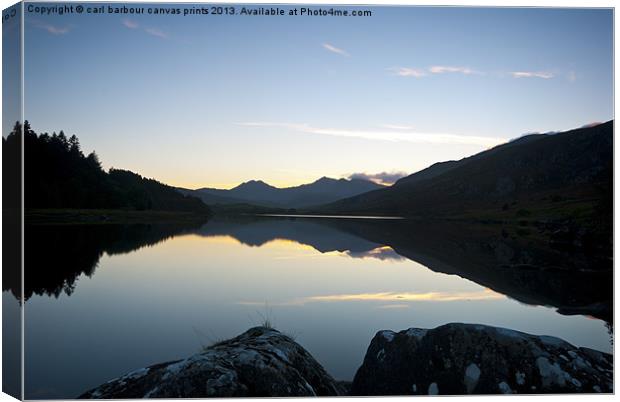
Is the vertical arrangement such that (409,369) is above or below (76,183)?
below

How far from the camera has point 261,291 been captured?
10789mm

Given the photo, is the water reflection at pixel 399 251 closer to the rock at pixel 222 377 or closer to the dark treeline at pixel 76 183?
the dark treeline at pixel 76 183

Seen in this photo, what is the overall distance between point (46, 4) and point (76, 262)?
20.0ft

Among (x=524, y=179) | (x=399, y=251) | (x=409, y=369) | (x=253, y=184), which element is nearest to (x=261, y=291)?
(x=253, y=184)

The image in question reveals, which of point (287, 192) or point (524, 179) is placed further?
point (287, 192)

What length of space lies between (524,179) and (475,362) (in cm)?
566

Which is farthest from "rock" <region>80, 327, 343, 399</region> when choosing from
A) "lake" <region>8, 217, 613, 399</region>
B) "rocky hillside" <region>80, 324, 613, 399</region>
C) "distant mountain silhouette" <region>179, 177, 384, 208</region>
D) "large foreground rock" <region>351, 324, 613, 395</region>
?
"distant mountain silhouette" <region>179, 177, 384, 208</region>

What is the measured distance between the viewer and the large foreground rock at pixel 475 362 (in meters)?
6.68

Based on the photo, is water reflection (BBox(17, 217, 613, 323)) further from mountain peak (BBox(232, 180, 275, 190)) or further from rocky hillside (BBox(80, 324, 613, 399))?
rocky hillside (BBox(80, 324, 613, 399))

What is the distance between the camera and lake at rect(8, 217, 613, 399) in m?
8.73

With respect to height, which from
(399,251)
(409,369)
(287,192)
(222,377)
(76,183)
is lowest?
(409,369)

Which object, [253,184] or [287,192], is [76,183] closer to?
[253,184]

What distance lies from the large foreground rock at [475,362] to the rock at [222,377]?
125cm

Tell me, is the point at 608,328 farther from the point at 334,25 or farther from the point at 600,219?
the point at 334,25
